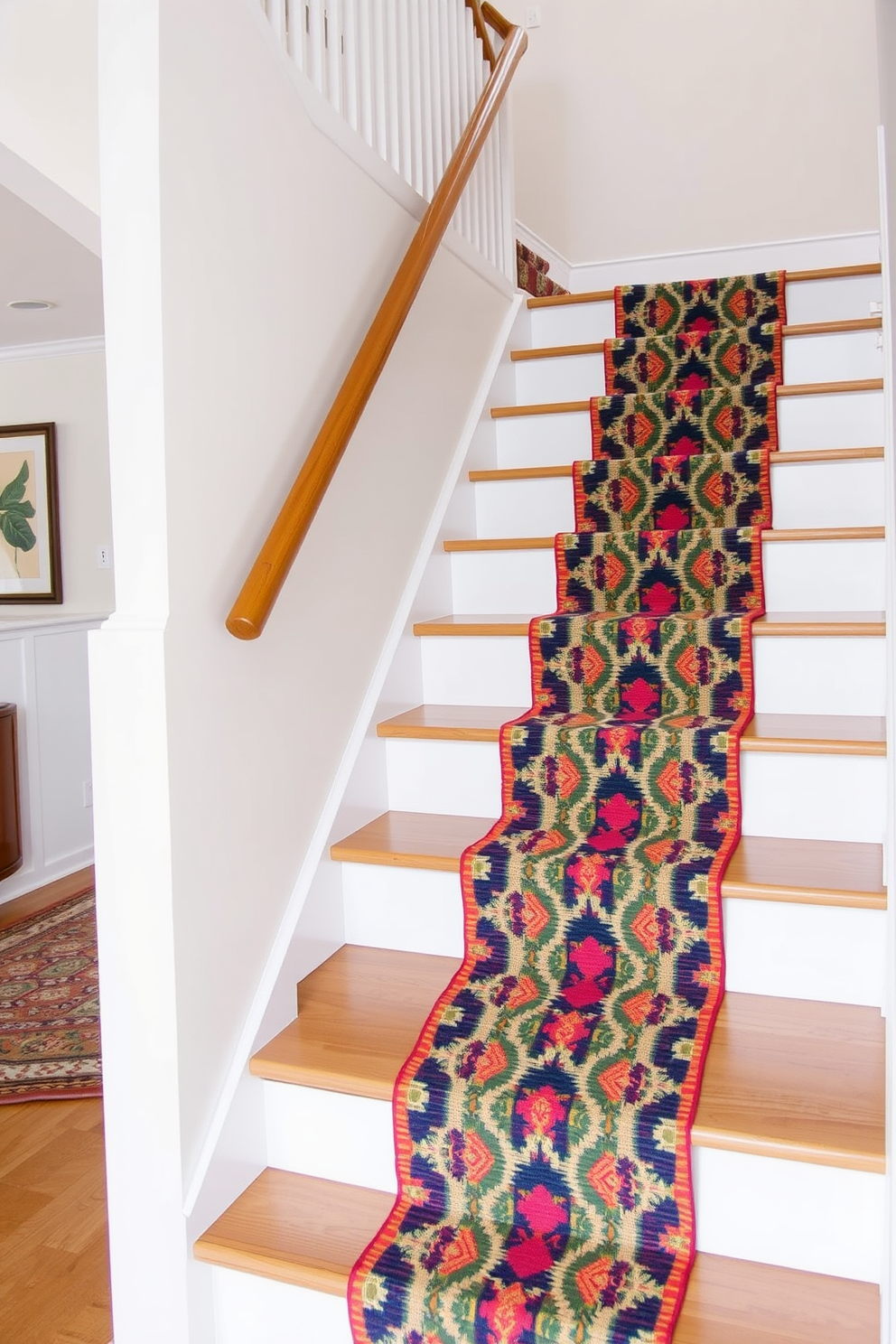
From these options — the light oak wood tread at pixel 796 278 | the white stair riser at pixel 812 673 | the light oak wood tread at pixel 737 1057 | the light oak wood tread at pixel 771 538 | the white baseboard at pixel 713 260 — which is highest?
the white baseboard at pixel 713 260

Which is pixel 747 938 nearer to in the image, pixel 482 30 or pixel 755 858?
pixel 755 858

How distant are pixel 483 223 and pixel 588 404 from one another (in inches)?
25.7

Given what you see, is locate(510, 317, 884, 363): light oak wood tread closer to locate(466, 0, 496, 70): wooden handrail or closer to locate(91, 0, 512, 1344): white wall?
locate(466, 0, 496, 70): wooden handrail

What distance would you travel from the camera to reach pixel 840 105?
4.07 meters

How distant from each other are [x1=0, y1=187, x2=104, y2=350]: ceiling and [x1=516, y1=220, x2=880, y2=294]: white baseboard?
64.5 inches

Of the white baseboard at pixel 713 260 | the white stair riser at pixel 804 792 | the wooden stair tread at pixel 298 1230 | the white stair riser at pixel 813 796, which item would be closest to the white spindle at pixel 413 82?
the white baseboard at pixel 713 260

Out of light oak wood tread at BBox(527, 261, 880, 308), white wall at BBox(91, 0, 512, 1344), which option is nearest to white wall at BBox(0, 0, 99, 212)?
white wall at BBox(91, 0, 512, 1344)

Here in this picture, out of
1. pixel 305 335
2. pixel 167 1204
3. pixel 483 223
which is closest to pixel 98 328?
pixel 483 223

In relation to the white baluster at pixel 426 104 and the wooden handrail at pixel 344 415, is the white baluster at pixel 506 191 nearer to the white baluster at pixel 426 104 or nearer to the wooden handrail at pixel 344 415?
the white baluster at pixel 426 104

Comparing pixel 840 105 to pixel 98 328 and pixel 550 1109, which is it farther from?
pixel 550 1109

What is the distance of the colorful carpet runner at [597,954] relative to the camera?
148 cm

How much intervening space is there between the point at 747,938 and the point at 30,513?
4.02 m

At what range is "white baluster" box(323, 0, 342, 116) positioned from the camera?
7.08 ft

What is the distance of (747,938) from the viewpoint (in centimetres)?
181
